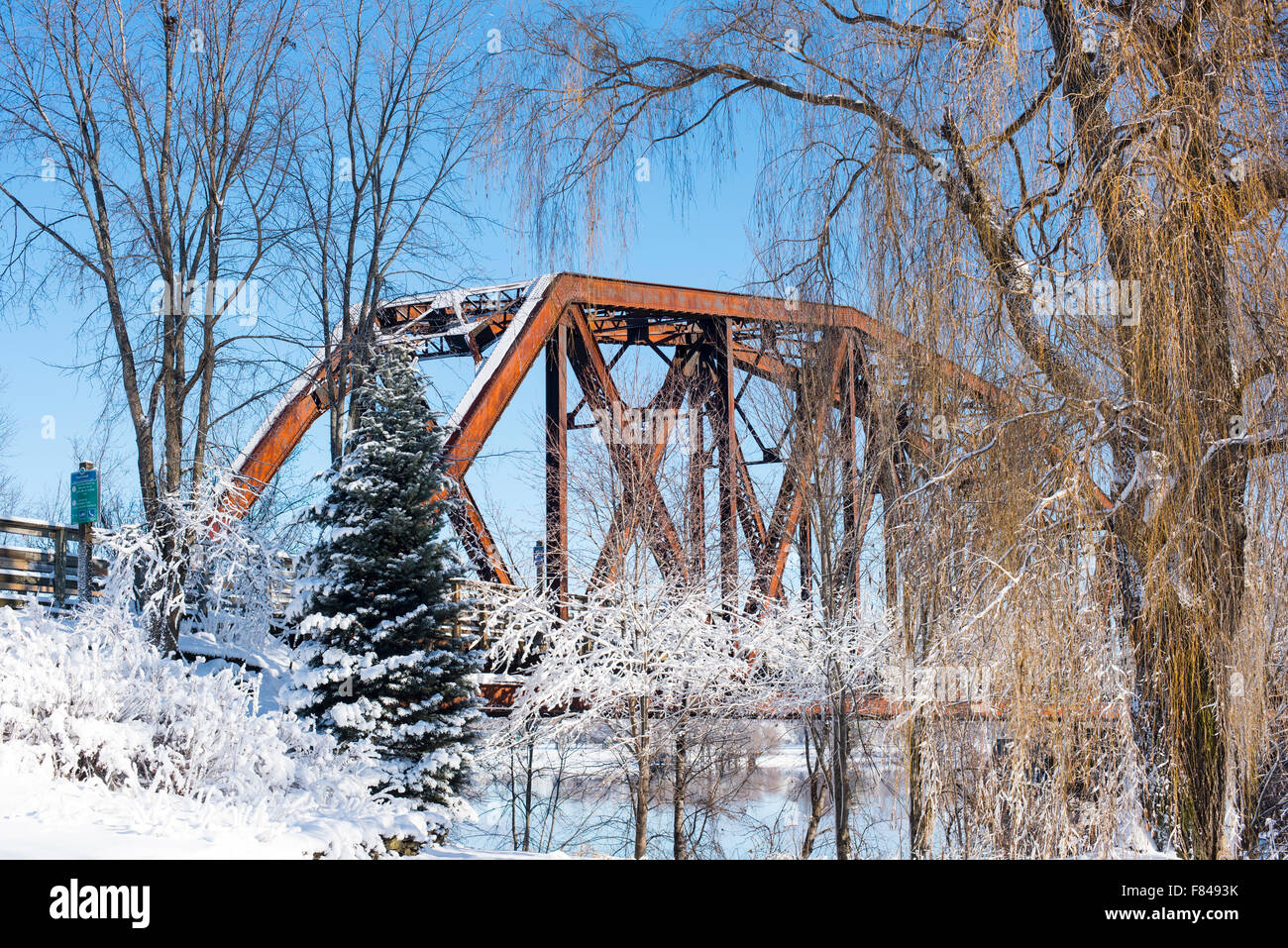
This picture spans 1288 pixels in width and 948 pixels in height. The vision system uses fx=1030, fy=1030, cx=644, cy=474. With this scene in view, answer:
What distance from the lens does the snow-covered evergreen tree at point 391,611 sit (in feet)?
35.7

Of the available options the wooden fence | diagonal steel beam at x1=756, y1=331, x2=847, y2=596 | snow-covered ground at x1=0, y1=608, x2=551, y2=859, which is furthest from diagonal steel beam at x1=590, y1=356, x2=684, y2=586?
→ the wooden fence

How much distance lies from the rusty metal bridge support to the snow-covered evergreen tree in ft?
2.91

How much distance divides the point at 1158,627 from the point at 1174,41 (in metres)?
2.80

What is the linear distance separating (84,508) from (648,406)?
8427mm

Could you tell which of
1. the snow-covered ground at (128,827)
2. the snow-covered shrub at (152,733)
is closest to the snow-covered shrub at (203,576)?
the snow-covered shrub at (152,733)

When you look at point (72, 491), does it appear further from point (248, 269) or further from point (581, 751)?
point (581, 751)

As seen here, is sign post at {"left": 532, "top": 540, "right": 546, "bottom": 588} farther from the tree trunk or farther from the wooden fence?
the wooden fence

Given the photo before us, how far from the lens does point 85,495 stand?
1290 centimetres

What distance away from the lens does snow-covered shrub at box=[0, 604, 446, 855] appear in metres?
7.21

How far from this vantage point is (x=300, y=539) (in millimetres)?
14844

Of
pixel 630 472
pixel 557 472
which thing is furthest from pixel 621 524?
pixel 557 472

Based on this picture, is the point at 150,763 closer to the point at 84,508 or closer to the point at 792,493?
the point at 84,508
